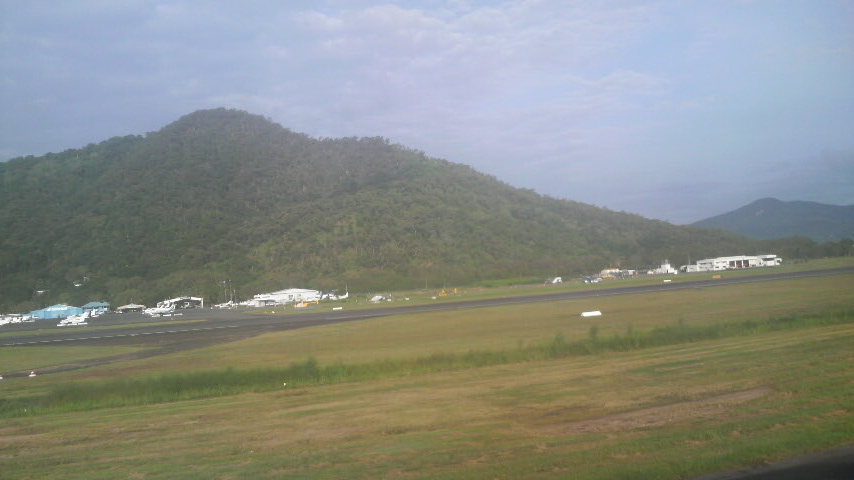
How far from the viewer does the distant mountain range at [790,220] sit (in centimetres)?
11189

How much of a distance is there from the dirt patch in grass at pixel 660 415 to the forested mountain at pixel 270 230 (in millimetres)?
87392

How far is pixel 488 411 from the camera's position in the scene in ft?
44.2

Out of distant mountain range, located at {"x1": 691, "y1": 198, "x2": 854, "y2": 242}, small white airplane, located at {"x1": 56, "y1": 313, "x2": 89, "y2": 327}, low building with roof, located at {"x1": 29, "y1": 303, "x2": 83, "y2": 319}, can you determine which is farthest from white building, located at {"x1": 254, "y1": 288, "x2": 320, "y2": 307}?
distant mountain range, located at {"x1": 691, "y1": 198, "x2": 854, "y2": 242}

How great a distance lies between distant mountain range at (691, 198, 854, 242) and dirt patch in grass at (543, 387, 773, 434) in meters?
99.4

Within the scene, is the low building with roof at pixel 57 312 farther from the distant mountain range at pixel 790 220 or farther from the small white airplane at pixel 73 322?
the distant mountain range at pixel 790 220

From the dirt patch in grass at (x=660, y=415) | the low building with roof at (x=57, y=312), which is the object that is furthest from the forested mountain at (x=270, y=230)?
the dirt patch in grass at (x=660, y=415)

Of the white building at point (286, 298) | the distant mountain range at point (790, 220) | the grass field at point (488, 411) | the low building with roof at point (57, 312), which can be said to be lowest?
the grass field at point (488, 411)

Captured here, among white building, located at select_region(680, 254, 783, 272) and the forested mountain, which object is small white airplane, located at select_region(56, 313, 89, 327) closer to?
the forested mountain

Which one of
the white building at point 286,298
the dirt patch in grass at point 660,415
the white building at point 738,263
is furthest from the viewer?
the white building at point 286,298

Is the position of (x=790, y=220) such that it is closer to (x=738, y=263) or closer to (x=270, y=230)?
(x=738, y=263)

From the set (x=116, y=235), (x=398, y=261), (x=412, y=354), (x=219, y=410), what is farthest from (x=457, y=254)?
(x=219, y=410)

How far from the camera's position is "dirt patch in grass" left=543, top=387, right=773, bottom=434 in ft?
35.9

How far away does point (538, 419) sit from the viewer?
12.2m

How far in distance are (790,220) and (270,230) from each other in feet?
325
